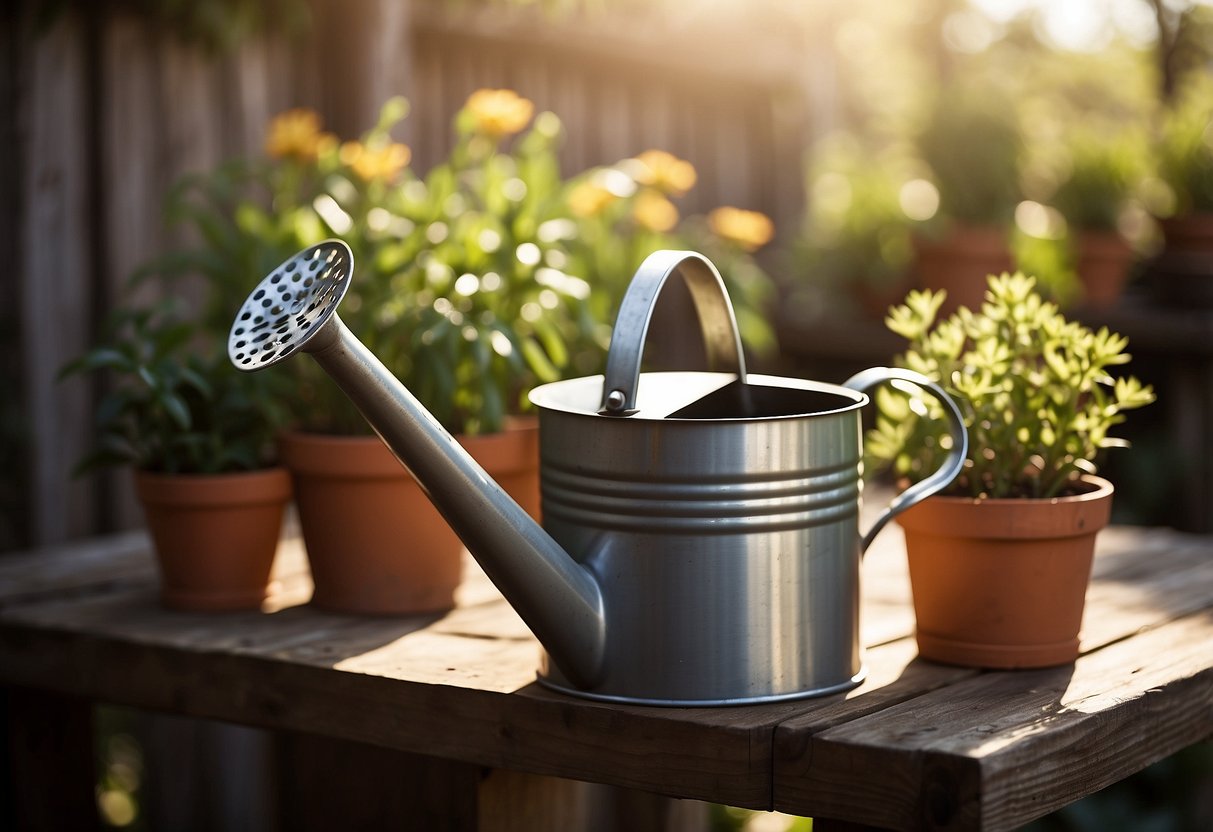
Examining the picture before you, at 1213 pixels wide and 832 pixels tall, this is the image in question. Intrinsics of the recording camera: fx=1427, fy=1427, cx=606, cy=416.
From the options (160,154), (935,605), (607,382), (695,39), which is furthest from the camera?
(695,39)

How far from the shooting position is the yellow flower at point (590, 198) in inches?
93.4

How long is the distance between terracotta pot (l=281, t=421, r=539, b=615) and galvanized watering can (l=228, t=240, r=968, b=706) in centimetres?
40

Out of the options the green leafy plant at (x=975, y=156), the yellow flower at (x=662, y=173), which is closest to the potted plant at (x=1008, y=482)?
the yellow flower at (x=662, y=173)

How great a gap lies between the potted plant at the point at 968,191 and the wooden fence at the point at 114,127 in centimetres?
114

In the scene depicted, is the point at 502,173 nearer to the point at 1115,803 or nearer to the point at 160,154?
the point at 160,154

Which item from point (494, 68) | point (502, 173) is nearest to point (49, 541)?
point (502, 173)

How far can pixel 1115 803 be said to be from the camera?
10.4 ft

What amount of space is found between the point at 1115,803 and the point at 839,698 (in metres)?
2.05

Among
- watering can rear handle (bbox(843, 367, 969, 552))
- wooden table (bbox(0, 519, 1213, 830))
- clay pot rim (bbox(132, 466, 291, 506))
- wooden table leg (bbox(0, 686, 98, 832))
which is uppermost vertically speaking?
watering can rear handle (bbox(843, 367, 969, 552))

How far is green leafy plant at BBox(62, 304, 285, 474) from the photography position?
5.96ft

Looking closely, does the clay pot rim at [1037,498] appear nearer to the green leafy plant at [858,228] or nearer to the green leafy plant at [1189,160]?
the green leafy plant at [858,228]

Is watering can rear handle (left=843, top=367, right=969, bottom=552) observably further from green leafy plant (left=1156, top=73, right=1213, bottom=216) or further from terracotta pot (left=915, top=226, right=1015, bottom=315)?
green leafy plant (left=1156, top=73, right=1213, bottom=216)


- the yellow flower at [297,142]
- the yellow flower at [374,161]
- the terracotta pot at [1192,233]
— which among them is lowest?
the terracotta pot at [1192,233]

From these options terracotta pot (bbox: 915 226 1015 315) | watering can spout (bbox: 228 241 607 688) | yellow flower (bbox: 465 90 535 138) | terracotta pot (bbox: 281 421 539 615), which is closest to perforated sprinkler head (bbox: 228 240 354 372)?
watering can spout (bbox: 228 241 607 688)
